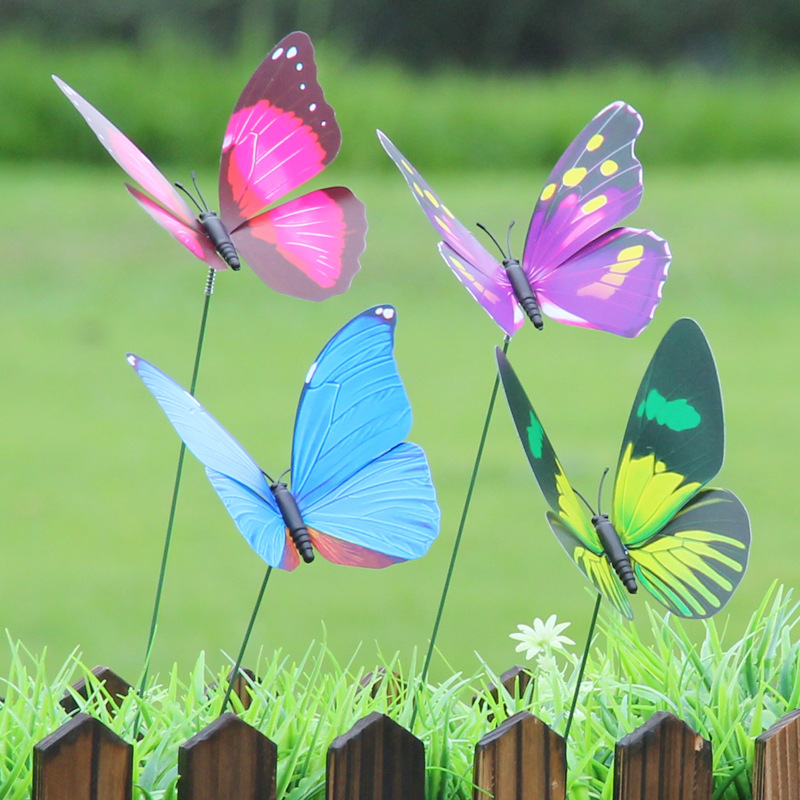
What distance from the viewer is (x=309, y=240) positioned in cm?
146

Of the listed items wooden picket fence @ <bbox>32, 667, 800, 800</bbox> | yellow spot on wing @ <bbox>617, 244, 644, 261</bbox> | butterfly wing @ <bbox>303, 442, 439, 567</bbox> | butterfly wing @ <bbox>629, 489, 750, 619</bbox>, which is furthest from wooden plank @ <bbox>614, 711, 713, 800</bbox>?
yellow spot on wing @ <bbox>617, 244, 644, 261</bbox>

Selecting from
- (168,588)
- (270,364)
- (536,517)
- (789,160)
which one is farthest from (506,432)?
(789,160)

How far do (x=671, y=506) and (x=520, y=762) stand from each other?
0.30 metres

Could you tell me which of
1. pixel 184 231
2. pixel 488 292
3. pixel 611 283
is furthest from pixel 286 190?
pixel 611 283

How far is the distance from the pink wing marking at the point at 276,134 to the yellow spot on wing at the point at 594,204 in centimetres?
30

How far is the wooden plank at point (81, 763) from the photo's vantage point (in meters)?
1.15

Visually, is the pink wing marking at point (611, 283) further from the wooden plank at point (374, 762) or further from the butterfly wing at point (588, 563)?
the wooden plank at point (374, 762)

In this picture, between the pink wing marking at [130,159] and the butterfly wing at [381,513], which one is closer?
the butterfly wing at [381,513]

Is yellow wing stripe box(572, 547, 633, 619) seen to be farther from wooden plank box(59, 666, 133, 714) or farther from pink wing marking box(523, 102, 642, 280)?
wooden plank box(59, 666, 133, 714)

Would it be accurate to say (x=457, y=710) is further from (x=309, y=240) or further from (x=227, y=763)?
(x=309, y=240)

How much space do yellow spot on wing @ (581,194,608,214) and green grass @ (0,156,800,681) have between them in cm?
175

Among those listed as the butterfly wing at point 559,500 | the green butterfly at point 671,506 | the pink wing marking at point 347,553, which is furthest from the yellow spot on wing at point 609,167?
the pink wing marking at point 347,553

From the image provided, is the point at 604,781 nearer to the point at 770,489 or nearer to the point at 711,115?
the point at 770,489

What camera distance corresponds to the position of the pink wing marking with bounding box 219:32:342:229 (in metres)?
1.41
